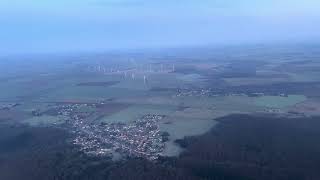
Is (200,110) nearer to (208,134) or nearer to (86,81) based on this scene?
(208,134)

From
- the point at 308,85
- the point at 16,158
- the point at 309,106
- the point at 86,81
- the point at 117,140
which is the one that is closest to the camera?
the point at 16,158

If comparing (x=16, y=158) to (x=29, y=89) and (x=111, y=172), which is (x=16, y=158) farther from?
(x=29, y=89)

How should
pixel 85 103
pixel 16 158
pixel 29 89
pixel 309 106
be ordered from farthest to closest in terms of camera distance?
pixel 29 89, pixel 85 103, pixel 309 106, pixel 16 158

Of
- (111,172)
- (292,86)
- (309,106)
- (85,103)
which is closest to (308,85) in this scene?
(292,86)

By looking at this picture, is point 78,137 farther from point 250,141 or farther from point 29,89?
point 29,89

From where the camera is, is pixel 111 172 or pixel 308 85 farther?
pixel 308 85

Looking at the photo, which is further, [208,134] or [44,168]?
[208,134]

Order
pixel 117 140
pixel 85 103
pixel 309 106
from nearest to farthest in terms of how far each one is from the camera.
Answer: pixel 117 140 → pixel 309 106 → pixel 85 103

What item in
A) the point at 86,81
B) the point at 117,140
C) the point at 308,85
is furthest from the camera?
the point at 86,81

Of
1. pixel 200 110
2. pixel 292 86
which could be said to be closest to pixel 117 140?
pixel 200 110

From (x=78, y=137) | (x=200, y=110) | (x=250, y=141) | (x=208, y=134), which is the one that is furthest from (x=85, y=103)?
(x=250, y=141)
